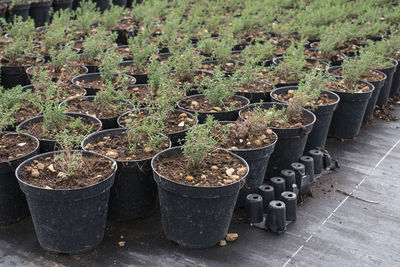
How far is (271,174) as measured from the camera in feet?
13.1

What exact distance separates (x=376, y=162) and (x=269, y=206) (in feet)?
5.20

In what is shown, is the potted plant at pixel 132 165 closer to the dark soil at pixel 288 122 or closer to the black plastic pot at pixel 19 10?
the dark soil at pixel 288 122

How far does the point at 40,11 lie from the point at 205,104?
4882 mm

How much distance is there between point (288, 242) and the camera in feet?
10.5

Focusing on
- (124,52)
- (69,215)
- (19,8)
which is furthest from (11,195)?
(19,8)

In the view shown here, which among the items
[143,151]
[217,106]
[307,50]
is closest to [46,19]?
[307,50]

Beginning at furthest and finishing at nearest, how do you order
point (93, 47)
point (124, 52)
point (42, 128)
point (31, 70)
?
point (124, 52) < point (93, 47) < point (31, 70) < point (42, 128)

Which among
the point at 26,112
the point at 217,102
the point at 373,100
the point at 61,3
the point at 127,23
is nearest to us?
the point at 26,112

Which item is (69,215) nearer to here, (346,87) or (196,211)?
(196,211)

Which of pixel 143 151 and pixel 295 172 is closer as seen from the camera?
pixel 143 151

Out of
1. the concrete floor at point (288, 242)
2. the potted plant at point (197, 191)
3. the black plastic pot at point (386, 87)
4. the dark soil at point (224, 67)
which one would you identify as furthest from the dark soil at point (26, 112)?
the black plastic pot at point (386, 87)

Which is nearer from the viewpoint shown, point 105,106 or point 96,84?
point 105,106

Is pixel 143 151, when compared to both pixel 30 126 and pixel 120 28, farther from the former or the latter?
pixel 120 28

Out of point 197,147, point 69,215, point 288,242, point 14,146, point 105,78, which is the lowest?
point 288,242
